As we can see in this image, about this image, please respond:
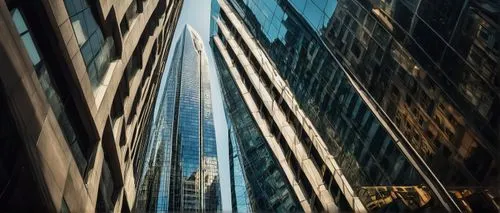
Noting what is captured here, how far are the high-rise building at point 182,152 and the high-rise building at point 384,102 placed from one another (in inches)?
2259

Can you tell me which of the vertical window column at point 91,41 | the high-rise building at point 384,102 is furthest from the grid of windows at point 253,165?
the vertical window column at point 91,41

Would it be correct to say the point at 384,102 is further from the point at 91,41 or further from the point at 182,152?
the point at 182,152

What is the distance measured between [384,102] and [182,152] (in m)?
109

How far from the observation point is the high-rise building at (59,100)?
1204cm

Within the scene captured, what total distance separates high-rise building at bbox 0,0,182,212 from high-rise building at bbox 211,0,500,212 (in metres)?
14.0

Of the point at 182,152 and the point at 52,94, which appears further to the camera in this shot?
the point at 182,152

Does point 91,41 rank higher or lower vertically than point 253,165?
higher

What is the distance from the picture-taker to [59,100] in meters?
15.6

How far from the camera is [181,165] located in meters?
126

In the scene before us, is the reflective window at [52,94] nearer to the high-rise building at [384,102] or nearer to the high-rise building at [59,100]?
the high-rise building at [59,100]

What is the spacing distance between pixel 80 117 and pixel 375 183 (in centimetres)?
1875

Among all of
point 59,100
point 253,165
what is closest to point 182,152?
point 253,165

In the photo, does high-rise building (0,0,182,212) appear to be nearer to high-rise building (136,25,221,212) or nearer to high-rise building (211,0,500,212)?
high-rise building (211,0,500,212)

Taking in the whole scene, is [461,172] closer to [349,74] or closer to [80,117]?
[349,74]
